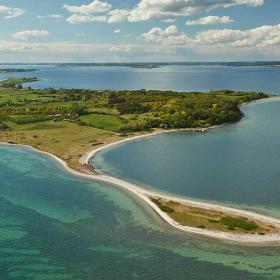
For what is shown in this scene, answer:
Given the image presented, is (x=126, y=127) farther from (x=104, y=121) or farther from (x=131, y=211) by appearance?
(x=131, y=211)

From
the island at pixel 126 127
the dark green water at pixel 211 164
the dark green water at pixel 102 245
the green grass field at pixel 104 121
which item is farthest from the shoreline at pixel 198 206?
the green grass field at pixel 104 121

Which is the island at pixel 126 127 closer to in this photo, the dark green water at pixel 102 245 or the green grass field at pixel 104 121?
the green grass field at pixel 104 121

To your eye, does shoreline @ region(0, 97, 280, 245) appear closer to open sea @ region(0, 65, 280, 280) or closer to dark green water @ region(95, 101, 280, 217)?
open sea @ region(0, 65, 280, 280)

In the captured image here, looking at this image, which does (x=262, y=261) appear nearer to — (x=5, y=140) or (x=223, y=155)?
(x=223, y=155)

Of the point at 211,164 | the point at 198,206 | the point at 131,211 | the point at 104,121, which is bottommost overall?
the point at 131,211

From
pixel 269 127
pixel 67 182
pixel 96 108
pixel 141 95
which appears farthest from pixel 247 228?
pixel 141 95

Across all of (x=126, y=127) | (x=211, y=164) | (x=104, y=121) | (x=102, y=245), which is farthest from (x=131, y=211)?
(x=104, y=121)

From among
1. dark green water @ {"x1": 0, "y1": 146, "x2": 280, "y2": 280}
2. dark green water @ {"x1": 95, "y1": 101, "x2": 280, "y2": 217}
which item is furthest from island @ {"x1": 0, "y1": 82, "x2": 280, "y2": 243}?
dark green water @ {"x1": 95, "y1": 101, "x2": 280, "y2": 217}
